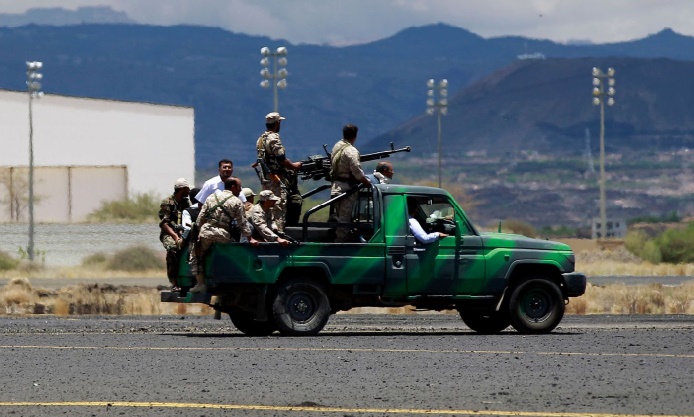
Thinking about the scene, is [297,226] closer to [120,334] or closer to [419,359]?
[120,334]

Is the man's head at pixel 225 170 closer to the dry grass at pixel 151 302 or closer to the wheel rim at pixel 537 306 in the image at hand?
the wheel rim at pixel 537 306

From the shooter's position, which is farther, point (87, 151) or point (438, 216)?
point (87, 151)

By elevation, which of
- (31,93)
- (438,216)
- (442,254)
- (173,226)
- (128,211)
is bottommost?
(442,254)

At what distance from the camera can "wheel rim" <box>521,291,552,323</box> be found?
20.6 m

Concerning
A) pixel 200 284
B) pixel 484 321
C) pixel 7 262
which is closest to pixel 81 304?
pixel 484 321

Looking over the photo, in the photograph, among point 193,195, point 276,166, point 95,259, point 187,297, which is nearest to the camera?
point 187,297

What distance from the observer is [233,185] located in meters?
19.6

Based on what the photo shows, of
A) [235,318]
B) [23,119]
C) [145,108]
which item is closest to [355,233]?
[235,318]

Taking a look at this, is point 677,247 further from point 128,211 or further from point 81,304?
point 81,304

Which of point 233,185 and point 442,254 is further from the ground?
point 233,185

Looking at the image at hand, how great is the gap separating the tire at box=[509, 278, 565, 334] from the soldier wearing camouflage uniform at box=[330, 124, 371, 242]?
239 cm

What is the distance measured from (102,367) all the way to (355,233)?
5372 mm

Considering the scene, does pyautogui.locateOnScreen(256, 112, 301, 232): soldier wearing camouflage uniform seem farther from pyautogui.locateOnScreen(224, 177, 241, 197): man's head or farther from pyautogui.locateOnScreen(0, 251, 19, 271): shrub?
pyautogui.locateOnScreen(0, 251, 19, 271): shrub

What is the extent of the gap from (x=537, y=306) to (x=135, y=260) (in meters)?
51.3
